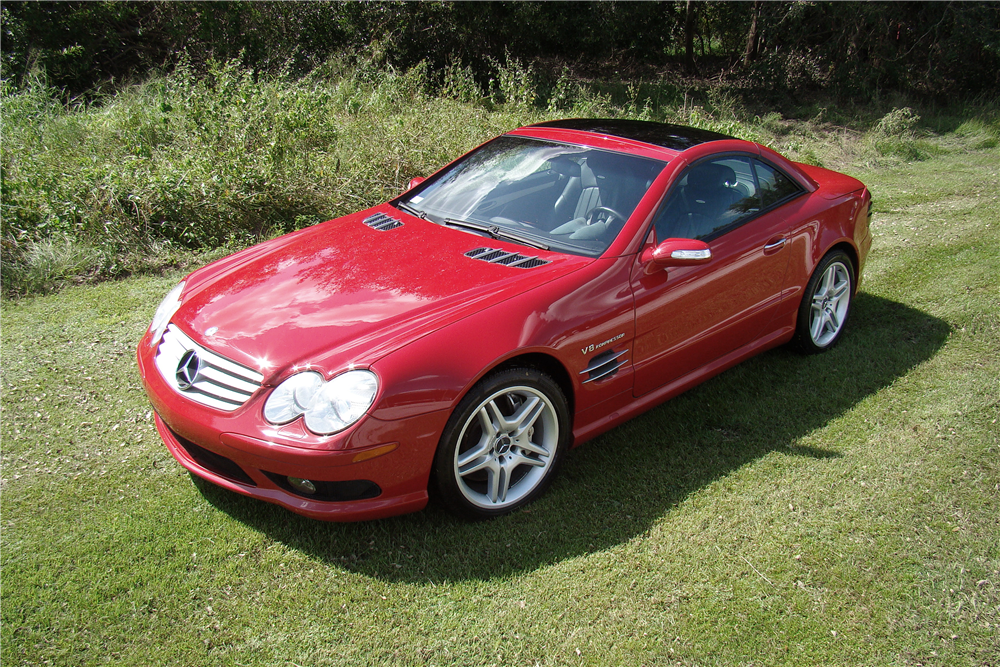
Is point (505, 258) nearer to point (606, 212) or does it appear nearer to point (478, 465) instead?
point (606, 212)

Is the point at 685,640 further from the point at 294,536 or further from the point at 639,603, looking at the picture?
the point at 294,536

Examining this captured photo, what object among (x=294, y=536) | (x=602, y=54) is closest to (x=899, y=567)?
(x=294, y=536)

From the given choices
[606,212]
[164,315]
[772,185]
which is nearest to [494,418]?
[606,212]

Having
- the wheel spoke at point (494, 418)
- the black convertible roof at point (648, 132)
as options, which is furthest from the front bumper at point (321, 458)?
the black convertible roof at point (648, 132)

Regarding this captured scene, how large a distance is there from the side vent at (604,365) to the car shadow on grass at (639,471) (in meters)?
Result: 0.52

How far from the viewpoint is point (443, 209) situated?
4.10m

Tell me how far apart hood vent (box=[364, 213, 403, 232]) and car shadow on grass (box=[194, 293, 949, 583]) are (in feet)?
5.04

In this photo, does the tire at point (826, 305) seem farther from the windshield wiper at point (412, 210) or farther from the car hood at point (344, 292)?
the windshield wiper at point (412, 210)

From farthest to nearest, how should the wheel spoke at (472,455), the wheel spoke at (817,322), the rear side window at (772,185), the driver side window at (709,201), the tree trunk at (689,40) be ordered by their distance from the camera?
the tree trunk at (689,40)
the wheel spoke at (817,322)
the rear side window at (772,185)
the driver side window at (709,201)
the wheel spoke at (472,455)

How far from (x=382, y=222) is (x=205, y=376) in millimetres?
1450

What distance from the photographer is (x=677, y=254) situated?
345cm

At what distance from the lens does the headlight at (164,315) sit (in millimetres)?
3380

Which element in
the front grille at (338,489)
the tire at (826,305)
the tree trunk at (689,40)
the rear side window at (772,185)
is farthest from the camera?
the tree trunk at (689,40)

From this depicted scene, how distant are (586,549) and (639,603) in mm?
336
